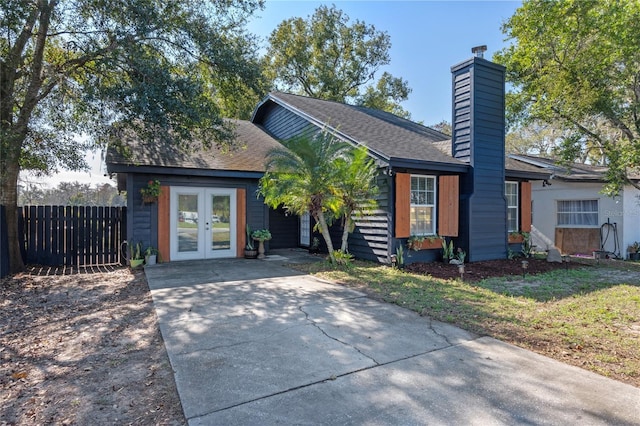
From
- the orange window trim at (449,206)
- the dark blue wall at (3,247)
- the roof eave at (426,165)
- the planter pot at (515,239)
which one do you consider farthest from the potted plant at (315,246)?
the dark blue wall at (3,247)

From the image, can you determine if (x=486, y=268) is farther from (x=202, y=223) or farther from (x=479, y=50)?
(x=202, y=223)

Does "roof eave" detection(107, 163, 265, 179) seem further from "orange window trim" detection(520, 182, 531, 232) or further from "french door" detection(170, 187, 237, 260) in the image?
"orange window trim" detection(520, 182, 531, 232)

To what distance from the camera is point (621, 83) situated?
1012 centimetres

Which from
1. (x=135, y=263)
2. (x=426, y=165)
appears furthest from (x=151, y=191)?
(x=426, y=165)

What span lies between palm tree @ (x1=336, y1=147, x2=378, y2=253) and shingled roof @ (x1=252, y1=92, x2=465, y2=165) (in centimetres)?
61

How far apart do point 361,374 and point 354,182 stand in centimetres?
514

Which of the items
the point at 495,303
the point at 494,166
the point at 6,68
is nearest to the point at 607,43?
the point at 494,166

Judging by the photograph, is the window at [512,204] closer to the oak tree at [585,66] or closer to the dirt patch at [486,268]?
the dirt patch at [486,268]

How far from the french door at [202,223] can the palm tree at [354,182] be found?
A: 11.7ft

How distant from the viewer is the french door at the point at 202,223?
9258mm

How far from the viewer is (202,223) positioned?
31.5ft

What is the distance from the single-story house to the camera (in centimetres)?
855

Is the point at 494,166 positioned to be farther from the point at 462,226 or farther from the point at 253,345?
the point at 253,345

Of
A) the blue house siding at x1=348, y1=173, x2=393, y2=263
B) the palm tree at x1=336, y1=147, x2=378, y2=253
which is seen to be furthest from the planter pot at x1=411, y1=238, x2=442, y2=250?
the palm tree at x1=336, y1=147, x2=378, y2=253
